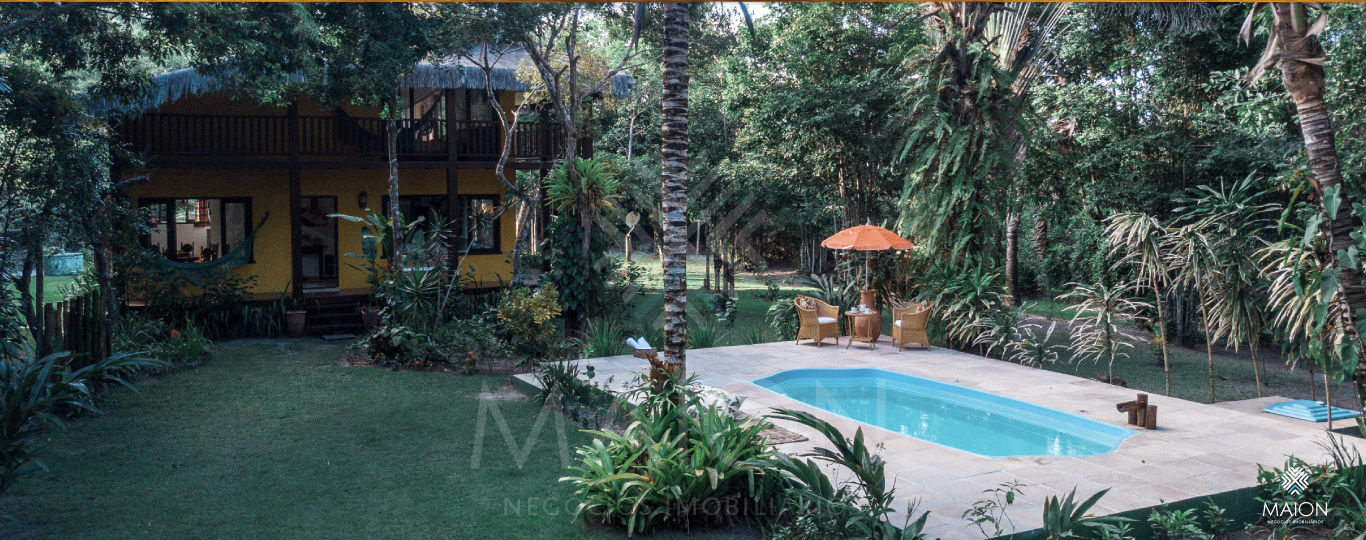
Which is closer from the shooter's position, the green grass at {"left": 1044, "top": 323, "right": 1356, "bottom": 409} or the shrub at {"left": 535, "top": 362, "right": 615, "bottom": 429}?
the shrub at {"left": 535, "top": 362, "right": 615, "bottom": 429}

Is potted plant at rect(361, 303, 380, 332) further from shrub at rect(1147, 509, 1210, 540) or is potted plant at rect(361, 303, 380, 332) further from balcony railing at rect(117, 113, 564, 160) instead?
shrub at rect(1147, 509, 1210, 540)

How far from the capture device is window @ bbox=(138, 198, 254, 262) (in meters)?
15.8

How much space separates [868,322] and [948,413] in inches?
125

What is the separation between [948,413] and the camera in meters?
9.98

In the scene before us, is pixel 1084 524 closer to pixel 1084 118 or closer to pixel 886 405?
pixel 886 405

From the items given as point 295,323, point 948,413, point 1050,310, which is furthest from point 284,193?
point 1050,310

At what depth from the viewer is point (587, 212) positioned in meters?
13.1

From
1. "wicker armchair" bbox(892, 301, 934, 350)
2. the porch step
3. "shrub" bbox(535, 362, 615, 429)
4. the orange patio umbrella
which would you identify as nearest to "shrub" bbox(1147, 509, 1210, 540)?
"shrub" bbox(535, 362, 615, 429)

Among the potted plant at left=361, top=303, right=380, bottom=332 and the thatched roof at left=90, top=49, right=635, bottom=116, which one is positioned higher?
the thatched roof at left=90, top=49, right=635, bottom=116

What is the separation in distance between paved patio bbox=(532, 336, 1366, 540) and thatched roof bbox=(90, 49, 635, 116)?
6633 millimetres

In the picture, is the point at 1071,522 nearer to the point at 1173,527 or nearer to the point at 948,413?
the point at 1173,527

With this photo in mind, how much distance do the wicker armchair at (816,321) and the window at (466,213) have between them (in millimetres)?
6694

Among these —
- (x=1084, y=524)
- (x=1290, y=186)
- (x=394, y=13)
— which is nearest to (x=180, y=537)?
(x=1084, y=524)

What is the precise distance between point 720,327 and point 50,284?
49.7ft
